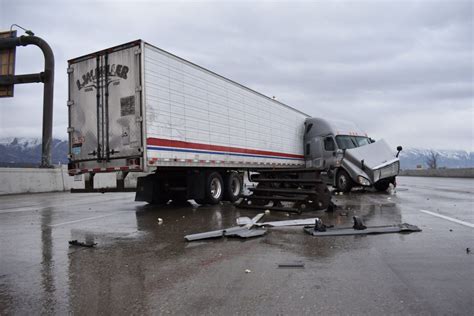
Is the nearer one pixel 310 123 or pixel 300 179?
pixel 300 179

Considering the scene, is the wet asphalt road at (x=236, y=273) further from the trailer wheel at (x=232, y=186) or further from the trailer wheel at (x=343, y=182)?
the trailer wheel at (x=343, y=182)

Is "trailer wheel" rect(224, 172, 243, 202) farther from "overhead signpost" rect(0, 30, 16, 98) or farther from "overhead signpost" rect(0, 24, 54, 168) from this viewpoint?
"overhead signpost" rect(0, 30, 16, 98)

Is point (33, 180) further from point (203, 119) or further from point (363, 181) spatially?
point (363, 181)

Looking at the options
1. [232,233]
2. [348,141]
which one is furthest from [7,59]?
[232,233]

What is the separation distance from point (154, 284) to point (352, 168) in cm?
1310

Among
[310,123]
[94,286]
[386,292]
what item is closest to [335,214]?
[386,292]

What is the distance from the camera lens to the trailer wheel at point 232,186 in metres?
13.2

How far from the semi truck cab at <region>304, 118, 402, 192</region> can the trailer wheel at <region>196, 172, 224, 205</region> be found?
4.31 meters

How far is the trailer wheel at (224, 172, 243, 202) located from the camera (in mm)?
13203

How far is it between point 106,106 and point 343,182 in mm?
10263

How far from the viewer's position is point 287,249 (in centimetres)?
557

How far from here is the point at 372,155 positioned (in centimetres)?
1630

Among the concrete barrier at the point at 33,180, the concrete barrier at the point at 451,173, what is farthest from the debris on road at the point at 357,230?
the concrete barrier at the point at 451,173

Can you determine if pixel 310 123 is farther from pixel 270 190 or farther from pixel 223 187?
pixel 270 190
